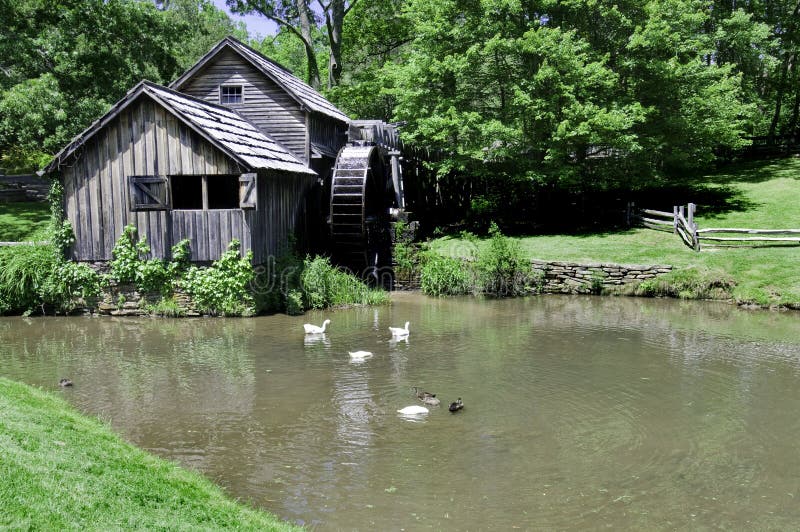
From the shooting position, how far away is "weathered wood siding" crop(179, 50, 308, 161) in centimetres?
1897

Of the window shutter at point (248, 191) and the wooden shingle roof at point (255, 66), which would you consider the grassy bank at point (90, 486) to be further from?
the wooden shingle roof at point (255, 66)

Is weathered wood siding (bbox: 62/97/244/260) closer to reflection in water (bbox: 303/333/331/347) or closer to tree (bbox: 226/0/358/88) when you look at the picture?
reflection in water (bbox: 303/333/331/347)

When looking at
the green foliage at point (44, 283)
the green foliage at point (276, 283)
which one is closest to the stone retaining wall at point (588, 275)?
the green foliage at point (276, 283)

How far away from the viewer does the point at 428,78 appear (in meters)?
23.0

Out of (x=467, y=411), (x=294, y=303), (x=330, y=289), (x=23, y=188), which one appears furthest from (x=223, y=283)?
(x=23, y=188)

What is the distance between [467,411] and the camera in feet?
29.9

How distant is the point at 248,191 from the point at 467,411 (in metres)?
8.11

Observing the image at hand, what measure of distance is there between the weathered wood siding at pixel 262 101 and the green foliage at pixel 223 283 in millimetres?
4857

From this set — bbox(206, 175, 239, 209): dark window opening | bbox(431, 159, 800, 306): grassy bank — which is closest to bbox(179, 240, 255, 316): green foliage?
bbox(206, 175, 239, 209): dark window opening

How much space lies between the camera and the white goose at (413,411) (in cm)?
889

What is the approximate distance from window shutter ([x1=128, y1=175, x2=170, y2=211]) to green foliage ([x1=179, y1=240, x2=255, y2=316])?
1.63 meters

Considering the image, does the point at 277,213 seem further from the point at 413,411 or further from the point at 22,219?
the point at 22,219

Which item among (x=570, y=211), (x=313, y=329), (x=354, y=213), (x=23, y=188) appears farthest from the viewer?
(x=23, y=188)

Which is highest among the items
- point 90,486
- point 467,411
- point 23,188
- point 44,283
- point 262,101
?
point 262,101
